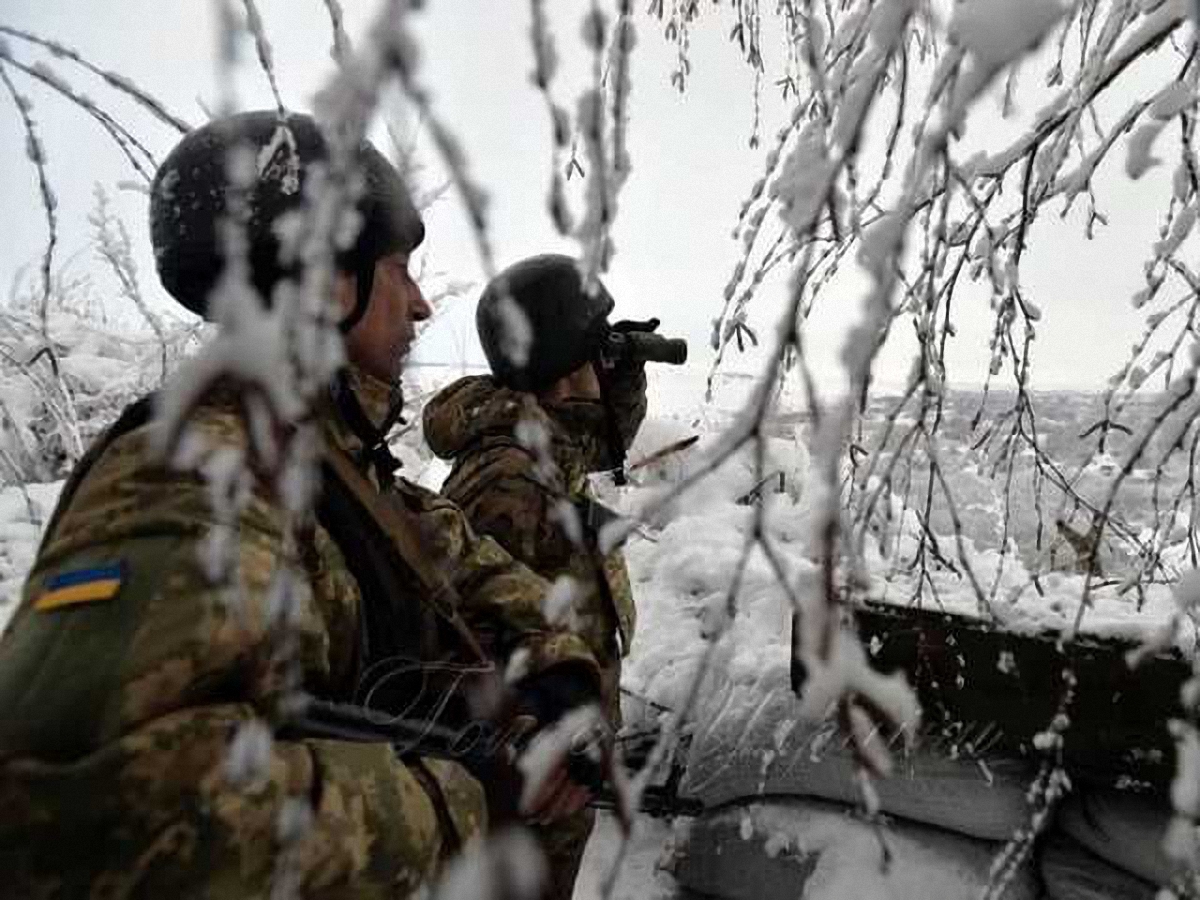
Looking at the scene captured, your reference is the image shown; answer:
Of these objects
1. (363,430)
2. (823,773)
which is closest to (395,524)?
(363,430)

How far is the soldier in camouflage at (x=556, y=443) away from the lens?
1.90 meters

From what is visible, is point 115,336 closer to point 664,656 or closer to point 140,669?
point 664,656

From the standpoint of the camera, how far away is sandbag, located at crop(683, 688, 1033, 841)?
214 centimetres

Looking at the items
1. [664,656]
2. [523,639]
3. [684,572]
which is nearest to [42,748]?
[523,639]

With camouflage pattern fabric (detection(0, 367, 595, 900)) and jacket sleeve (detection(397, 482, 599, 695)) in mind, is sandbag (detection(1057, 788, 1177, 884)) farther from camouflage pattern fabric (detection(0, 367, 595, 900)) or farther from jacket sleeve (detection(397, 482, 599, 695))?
camouflage pattern fabric (detection(0, 367, 595, 900))

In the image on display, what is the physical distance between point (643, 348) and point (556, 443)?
1.30 ft

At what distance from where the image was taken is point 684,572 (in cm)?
372

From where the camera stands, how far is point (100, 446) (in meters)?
0.88

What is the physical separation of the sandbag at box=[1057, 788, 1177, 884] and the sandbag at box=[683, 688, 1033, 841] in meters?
0.13

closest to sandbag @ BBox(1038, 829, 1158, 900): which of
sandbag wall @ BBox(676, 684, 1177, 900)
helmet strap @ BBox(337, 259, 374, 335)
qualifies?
sandbag wall @ BBox(676, 684, 1177, 900)

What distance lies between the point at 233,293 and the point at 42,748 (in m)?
0.58

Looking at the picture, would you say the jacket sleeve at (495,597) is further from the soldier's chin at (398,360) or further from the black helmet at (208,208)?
the black helmet at (208,208)

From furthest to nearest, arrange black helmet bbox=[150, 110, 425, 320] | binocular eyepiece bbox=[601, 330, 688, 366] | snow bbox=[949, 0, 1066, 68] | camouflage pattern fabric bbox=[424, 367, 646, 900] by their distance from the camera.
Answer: binocular eyepiece bbox=[601, 330, 688, 366] < camouflage pattern fabric bbox=[424, 367, 646, 900] < black helmet bbox=[150, 110, 425, 320] < snow bbox=[949, 0, 1066, 68]

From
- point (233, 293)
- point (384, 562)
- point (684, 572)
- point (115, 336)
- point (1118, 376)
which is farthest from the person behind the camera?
point (115, 336)
